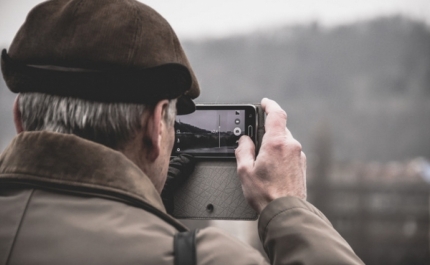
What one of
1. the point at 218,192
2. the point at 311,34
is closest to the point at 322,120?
the point at 311,34

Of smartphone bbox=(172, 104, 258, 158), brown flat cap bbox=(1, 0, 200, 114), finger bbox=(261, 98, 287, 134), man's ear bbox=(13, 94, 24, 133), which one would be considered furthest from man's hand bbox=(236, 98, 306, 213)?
man's ear bbox=(13, 94, 24, 133)

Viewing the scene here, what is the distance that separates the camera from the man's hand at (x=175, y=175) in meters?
0.90

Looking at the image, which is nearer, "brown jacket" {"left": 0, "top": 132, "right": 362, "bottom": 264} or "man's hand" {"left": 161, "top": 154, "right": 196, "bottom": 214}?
"brown jacket" {"left": 0, "top": 132, "right": 362, "bottom": 264}

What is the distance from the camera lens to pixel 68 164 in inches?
22.5

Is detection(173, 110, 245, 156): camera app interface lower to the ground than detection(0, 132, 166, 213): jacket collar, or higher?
lower

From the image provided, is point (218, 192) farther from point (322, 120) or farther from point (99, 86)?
point (322, 120)

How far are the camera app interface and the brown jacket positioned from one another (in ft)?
1.10

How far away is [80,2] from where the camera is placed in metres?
0.64

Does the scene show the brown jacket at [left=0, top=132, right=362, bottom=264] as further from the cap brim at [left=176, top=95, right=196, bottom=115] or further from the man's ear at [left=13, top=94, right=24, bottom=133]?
the cap brim at [left=176, top=95, right=196, bottom=115]

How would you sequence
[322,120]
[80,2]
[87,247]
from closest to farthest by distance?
1. [87,247]
2. [80,2]
3. [322,120]

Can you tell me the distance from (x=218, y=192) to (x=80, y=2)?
43 centimetres

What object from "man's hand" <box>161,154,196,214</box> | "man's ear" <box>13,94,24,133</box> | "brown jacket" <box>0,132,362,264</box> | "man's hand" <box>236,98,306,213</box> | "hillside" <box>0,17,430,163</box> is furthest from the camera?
"hillside" <box>0,17,430,163</box>

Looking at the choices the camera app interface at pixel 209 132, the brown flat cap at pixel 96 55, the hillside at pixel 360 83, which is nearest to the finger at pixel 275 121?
the camera app interface at pixel 209 132

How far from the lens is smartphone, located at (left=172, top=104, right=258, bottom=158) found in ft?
3.10
